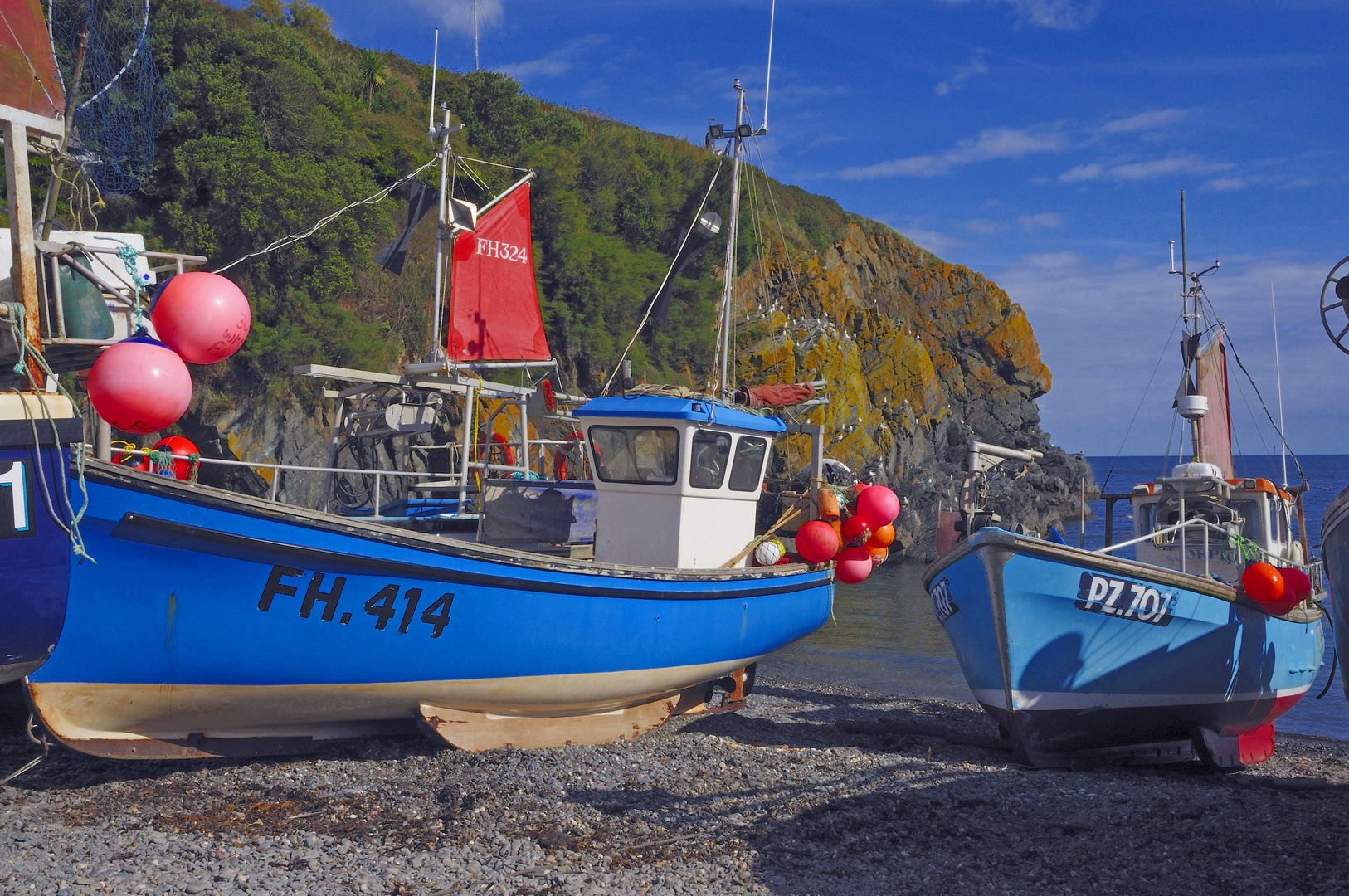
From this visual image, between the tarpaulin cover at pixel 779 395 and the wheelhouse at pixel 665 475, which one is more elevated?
the tarpaulin cover at pixel 779 395

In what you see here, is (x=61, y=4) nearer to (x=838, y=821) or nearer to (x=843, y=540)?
(x=843, y=540)

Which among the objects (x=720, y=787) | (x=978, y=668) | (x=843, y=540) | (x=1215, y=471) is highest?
(x=1215, y=471)

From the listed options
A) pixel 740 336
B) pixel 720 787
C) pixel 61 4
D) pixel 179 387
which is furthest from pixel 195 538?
pixel 740 336

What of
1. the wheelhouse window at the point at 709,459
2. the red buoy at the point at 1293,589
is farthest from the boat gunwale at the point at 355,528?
the red buoy at the point at 1293,589

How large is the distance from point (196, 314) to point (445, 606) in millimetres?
2586

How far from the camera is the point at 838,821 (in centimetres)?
611

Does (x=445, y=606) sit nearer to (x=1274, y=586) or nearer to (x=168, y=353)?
(x=168, y=353)

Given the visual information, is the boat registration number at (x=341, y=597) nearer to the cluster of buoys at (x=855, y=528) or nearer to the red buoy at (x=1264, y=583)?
the cluster of buoys at (x=855, y=528)

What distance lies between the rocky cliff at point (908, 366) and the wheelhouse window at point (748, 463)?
18655 millimetres

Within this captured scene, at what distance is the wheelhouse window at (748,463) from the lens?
9.50 meters

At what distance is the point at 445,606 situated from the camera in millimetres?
7000

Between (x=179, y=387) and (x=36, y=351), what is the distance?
0.71 meters

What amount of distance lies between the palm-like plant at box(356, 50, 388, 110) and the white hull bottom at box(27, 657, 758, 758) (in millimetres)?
34680

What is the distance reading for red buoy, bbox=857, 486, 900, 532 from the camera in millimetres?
10281
